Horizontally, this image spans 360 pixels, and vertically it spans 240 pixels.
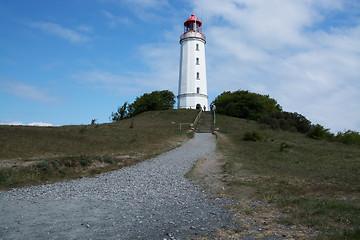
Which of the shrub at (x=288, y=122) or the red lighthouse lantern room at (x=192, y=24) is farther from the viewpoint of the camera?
the red lighthouse lantern room at (x=192, y=24)

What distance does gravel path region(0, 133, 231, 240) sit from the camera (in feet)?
21.8

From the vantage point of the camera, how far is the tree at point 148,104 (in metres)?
59.0

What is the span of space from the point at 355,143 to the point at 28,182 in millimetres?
29917

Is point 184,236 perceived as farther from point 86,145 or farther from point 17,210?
point 86,145

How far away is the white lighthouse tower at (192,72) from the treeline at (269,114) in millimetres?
4802

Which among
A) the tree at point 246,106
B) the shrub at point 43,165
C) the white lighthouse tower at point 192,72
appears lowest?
the shrub at point 43,165

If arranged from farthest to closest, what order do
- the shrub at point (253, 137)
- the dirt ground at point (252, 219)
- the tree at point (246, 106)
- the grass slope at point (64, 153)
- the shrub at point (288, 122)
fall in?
the tree at point (246, 106) < the shrub at point (288, 122) < the shrub at point (253, 137) < the grass slope at point (64, 153) < the dirt ground at point (252, 219)

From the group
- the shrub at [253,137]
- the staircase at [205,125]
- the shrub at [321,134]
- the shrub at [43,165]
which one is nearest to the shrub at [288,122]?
the shrub at [321,134]

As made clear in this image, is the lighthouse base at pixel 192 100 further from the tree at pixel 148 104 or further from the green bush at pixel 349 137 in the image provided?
the green bush at pixel 349 137

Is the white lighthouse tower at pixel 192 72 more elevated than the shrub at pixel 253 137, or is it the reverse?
the white lighthouse tower at pixel 192 72

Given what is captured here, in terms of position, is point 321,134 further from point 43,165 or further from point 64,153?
point 43,165

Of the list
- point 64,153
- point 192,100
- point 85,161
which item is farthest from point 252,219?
point 192,100

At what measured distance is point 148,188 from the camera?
11570 mm

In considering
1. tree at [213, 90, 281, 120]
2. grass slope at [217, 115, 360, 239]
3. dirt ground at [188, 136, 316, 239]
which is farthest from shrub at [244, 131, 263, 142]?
tree at [213, 90, 281, 120]
